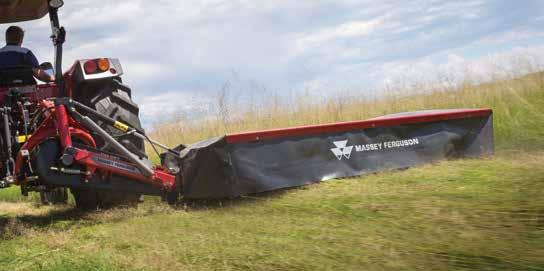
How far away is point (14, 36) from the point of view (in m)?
3.98

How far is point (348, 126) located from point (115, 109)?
1.50 m

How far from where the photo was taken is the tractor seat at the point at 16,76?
12.5 ft

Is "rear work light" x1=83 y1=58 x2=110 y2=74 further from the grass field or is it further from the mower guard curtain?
the grass field

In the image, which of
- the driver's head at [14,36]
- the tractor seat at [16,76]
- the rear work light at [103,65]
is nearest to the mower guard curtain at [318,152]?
the rear work light at [103,65]

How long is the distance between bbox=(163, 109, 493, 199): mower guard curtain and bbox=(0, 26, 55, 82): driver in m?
0.96

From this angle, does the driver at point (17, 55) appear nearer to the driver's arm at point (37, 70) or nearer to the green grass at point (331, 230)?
the driver's arm at point (37, 70)

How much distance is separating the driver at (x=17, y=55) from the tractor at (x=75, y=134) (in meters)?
0.04

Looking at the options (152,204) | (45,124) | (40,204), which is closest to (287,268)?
(45,124)

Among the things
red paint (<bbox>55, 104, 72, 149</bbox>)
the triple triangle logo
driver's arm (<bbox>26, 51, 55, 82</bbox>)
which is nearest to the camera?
red paint (<bbox>55, 104, 72, 149</bbox>)

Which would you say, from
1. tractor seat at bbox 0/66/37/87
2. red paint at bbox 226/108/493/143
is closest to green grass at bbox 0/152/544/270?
red paint at bbox 226/108/493/143

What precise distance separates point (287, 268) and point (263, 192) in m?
1.83

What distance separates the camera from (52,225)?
3666 millimetres

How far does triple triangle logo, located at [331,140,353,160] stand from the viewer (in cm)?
418

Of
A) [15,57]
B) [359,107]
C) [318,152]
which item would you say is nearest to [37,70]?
[15,57]
